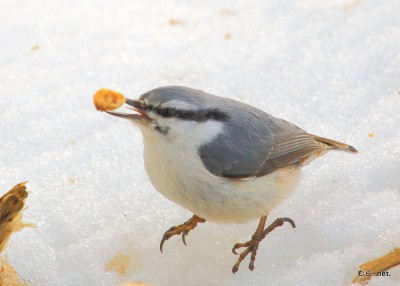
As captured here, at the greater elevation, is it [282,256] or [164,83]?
[164,83]

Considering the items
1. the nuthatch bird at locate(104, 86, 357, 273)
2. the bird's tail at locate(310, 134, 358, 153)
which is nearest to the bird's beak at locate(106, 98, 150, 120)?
the nuthatch bird at locate(104, 86, 357, 273)

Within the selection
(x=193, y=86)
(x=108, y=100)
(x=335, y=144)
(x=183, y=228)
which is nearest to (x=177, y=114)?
(x=108, y=100)

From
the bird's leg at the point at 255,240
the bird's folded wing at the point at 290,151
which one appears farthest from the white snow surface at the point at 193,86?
the bird's folded wing at the point at 290,151

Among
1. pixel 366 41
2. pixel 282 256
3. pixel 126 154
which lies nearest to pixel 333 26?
pixel 366 41

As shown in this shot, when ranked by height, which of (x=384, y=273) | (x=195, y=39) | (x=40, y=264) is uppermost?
(x=195, y=39)

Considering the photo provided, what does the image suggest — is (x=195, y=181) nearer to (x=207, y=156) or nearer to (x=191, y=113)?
(x=207, y=156)

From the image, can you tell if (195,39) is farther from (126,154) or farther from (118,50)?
(126,154)

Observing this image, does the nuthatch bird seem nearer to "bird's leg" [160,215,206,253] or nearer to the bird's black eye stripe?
the bird's black eye stripe
